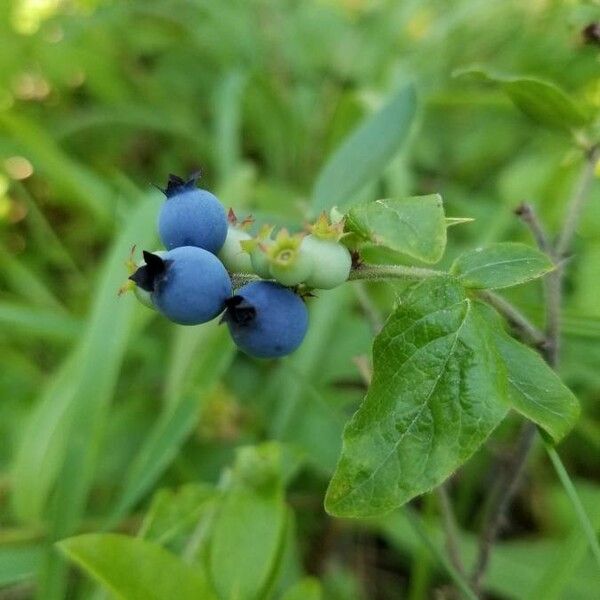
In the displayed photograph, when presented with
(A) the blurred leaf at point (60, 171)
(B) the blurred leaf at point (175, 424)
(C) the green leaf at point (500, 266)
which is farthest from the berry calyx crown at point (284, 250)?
(A) the blurred leaf at point (60, 171)

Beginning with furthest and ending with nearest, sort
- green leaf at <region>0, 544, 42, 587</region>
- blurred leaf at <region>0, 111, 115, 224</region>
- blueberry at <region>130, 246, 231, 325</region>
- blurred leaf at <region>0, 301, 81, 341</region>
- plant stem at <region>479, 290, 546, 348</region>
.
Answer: blurred leaf at <region>0, 111, 115, 224</region> < blurred leaf at <region>0, 301, 81, 341</region> < green leaf at <region>0, 544, 42, 587</region> < plant stem at <region>479, 290, 546, 348</region> < blueberry at <region>130, 246, 231, 325</region>

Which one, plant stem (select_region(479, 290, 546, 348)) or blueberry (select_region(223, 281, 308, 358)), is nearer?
blueberry (select_region(223, 281, 308, 358))

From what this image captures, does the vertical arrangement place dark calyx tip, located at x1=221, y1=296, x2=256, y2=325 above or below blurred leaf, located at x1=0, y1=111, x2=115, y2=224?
below

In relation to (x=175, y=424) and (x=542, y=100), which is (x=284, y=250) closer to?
(x=542, y=100)

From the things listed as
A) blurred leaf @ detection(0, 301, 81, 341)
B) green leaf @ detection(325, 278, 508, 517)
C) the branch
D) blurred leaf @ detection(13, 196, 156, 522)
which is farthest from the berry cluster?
blurred leaf @ detection(0, 301, 81, 341)

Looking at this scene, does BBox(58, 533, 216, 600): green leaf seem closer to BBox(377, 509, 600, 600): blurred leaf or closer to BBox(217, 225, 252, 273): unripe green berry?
BBox(217, 225, 252, 273): unripe green berry

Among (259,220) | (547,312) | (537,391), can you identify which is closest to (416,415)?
(537,391)
